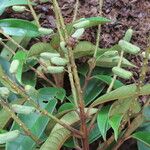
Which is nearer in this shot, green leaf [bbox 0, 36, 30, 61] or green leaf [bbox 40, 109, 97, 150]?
green leaf [bbox 40, 109, 97, 150]

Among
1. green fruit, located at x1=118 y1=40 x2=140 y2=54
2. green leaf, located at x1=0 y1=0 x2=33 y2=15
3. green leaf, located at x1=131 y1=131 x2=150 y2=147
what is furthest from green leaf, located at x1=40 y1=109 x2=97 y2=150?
green leaf, located at x1=0 y1=0 x2=33 y2=15

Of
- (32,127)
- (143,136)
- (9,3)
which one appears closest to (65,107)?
(32,127)

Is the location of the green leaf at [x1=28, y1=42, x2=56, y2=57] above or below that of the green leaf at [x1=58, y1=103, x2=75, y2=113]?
above

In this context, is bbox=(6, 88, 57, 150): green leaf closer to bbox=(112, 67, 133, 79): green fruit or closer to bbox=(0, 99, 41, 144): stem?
bbox=(0, 99, 41, 144): stem

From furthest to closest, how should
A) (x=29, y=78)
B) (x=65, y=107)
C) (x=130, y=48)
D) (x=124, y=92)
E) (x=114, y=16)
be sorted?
(x=114, y=16), (x=29, y=78), (x=65, y=107), (x=124, y=92), (x=130, y=48)

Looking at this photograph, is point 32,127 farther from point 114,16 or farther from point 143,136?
point 114,16

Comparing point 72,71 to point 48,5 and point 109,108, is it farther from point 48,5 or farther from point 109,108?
point 48,5

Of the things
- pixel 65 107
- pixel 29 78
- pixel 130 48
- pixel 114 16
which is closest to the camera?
pixel 130 48
